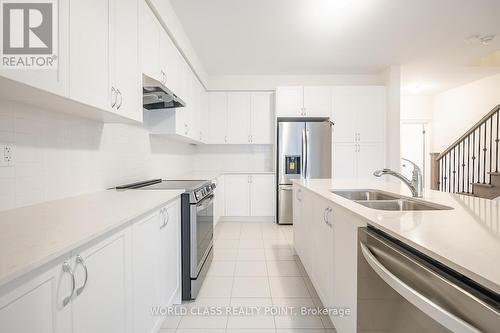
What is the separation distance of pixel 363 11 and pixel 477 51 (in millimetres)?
2454

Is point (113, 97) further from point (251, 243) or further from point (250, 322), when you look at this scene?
point (251, 243)

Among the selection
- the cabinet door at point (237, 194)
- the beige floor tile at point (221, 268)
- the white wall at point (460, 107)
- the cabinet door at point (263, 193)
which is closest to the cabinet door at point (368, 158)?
the cabinet door at point (263, 193)

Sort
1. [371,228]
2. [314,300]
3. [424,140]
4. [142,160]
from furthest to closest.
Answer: [424,140] → [142,160] → [314,300] → [371,228]

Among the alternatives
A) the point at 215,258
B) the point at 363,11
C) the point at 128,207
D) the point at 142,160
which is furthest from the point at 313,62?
the point at 128,207

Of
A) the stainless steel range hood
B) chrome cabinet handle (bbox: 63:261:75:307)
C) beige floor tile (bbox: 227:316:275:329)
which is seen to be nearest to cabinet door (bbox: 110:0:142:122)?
the stainless steel range hood

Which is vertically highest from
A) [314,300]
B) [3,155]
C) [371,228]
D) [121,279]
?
[3,155]

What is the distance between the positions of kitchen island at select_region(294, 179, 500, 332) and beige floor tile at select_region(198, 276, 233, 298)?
2.43 ft

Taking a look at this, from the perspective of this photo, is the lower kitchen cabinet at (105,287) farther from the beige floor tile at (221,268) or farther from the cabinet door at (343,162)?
the cabinet door at (343,162)

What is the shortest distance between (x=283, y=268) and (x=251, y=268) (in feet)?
1.10

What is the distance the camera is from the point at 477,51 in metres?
3.70

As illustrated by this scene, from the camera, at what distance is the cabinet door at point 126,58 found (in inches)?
59.0

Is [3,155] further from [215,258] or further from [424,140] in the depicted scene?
[424,140]

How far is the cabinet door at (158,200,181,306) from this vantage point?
62.9 inches

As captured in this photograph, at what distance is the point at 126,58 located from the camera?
164 centimetres
